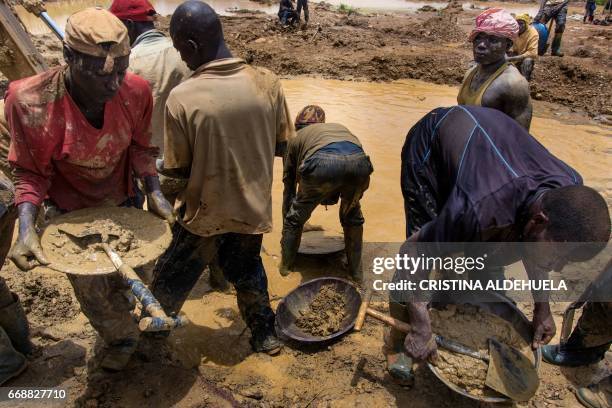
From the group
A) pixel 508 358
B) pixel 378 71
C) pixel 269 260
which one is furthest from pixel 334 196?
pixel 378 71

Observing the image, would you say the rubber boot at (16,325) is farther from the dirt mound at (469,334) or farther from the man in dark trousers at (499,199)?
the dirt mound at (469,334)

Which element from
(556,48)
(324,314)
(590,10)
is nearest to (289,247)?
(324,314)

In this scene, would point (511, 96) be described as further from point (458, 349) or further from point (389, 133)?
point (389, 133)

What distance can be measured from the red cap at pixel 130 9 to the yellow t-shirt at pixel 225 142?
140 cm

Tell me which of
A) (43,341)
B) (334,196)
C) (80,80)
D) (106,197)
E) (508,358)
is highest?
(80,80)

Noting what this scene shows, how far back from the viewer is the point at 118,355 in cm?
247

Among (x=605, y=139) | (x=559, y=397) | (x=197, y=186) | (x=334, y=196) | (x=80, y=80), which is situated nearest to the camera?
(x=80, y=80)

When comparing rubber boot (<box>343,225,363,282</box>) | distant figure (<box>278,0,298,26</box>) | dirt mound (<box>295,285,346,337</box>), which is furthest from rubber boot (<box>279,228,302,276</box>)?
distant figure (<box>278,0,298,26</box>)

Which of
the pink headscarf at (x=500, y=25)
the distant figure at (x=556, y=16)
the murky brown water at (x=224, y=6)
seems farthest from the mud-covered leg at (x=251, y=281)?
the murky brown water at (x=224, y=6)

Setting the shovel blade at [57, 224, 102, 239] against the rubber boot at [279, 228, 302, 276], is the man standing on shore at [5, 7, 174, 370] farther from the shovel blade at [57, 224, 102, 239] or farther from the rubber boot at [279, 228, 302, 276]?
the rubber boot at [279, 228, 302, 276]

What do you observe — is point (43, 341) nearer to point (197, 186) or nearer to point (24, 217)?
point (24, 217)

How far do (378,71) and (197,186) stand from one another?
8684 mm

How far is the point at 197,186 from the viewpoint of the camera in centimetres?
227

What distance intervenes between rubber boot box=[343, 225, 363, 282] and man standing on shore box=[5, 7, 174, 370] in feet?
5.31
